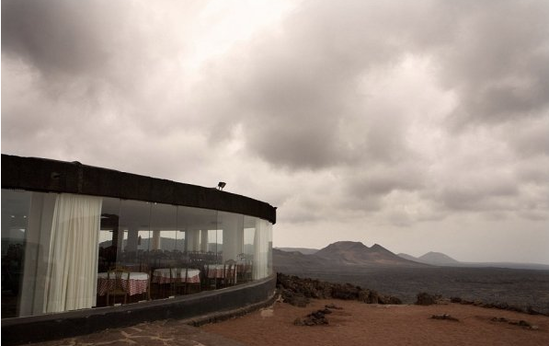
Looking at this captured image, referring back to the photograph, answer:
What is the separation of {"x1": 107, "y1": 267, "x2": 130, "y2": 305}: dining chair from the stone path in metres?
0.83

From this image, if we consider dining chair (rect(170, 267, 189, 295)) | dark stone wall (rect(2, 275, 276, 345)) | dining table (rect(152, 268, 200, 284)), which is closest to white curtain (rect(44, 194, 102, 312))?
dark stone wall (rect(2, 275, 276, 345))

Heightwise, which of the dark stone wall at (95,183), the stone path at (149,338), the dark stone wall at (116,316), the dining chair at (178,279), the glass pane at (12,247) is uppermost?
the dark stone wall at (95,183)

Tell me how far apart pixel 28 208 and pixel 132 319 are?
3378 mm

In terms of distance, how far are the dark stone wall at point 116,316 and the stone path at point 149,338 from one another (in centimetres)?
15

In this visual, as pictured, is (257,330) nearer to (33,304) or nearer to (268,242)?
A: (33,304)

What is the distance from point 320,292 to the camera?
20453 millimetres

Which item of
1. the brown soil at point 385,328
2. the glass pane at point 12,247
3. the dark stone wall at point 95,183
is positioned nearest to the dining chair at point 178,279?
the brown soil at point 385,328

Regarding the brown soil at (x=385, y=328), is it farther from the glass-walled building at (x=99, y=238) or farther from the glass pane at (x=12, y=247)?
the glass pane at (x=12, y=247)

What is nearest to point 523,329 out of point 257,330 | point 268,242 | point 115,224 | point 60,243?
point 257,330

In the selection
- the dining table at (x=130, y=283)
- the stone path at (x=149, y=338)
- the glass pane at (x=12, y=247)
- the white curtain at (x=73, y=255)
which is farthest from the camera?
the dining table at (x=130, y=283)

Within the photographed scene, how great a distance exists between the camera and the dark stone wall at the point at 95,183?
7.93 metres

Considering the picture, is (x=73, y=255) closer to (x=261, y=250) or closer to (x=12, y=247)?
(x=12, y=247)

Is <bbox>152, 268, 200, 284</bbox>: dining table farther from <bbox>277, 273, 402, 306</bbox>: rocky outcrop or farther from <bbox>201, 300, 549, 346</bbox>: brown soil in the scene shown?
<bbox>277, 273, 402, 306</bbox>: rocky outcrop

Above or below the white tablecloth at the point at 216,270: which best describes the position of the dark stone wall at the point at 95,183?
above
